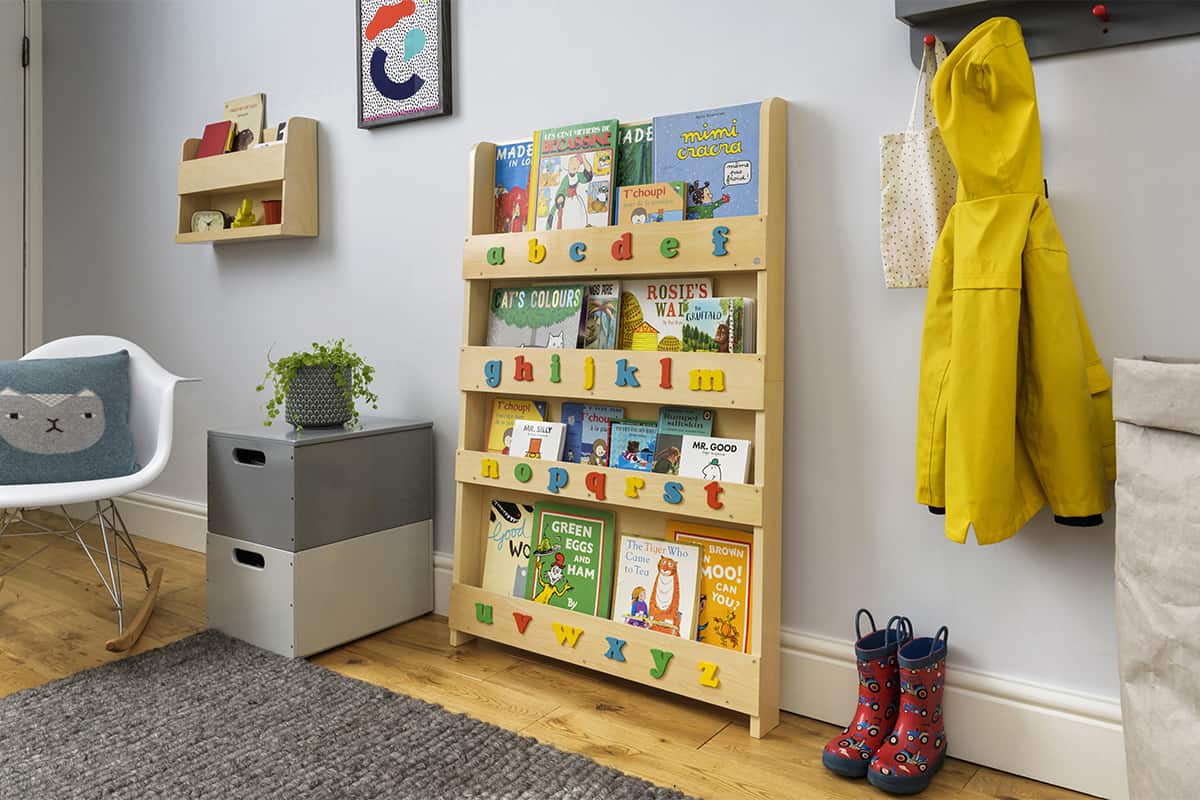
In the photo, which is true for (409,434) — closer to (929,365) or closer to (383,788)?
(383,788)

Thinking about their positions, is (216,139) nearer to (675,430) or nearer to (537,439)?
(537,439)

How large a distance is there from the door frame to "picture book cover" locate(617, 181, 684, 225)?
2808 millimetres

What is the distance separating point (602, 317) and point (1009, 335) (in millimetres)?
862

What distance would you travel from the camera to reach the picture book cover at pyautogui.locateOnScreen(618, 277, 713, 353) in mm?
1856

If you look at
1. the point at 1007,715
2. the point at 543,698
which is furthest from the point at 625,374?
the point at 1007,715

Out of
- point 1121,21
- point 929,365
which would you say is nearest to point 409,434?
point 929,365

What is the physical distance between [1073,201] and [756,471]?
0.72 metres

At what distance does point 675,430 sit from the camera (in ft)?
6.18

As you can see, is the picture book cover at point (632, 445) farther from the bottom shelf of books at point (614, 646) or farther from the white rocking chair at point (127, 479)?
the white rocking chair at point (127, 479)

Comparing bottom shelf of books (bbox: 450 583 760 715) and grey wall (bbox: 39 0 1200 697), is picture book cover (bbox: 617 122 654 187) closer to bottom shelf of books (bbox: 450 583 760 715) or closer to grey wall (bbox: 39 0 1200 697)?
grey wall (bbox: 39 0 1200 697)

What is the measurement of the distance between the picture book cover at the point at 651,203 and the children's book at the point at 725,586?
653 millimetres

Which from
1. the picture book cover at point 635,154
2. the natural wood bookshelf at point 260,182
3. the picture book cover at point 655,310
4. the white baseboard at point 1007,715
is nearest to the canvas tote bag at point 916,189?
the picture book cover at point 655,310

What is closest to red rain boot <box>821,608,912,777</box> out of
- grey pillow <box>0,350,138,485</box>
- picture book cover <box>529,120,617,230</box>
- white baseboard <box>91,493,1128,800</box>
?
white baseboard <box>91,493,1128,800</box>

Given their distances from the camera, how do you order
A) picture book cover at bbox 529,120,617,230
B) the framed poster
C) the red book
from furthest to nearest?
1. the red book
2. the framed poster
3. picture book cover at bbox 529,120,617,230
